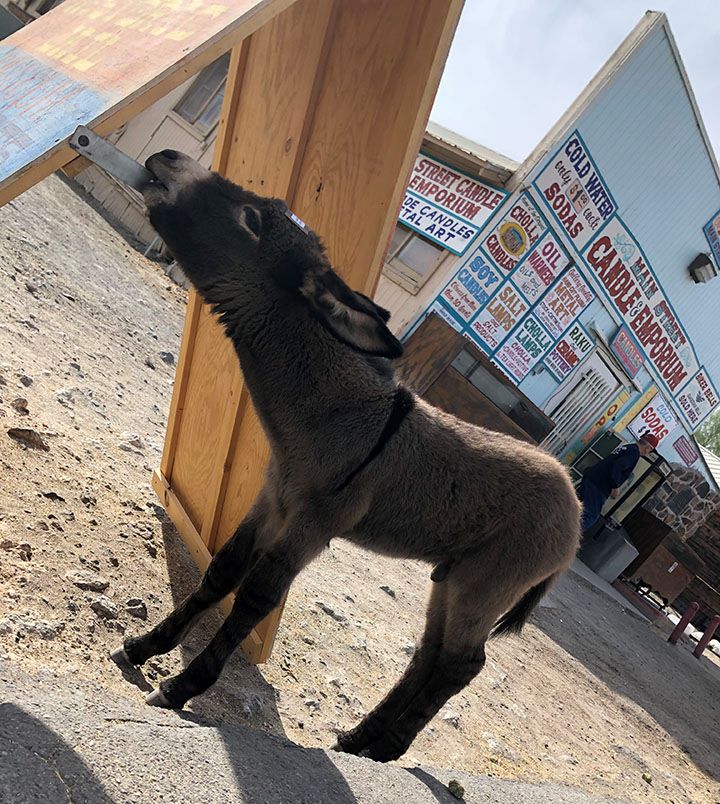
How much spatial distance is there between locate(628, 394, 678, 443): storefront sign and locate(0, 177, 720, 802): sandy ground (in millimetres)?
8837

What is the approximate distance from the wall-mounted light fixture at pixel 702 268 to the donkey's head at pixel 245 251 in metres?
14.1

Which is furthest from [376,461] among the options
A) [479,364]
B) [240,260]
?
[479,364]

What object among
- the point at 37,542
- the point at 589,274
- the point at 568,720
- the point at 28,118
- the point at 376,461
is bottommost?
the point at 37,542

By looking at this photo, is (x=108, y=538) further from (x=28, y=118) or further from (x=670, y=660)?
(x=670, y=660)

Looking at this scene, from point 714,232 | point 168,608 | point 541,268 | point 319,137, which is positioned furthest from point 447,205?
point 168,608

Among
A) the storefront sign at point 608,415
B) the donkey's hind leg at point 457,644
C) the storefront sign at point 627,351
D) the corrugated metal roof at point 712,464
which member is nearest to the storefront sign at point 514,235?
the storefront sign at point 627,351

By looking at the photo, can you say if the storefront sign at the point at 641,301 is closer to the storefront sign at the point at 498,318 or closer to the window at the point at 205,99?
the storefront sign at the point at 498,318

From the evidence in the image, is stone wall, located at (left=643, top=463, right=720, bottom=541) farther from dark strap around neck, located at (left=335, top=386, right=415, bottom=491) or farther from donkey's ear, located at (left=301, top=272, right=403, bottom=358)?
donkey's ear, located at (left=301, top=272, right=403, bottom=358)

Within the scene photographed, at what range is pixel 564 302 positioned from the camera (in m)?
13.4

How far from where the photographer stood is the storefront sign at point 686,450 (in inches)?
768

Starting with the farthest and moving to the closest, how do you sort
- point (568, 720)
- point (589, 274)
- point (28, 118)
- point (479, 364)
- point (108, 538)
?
point (589, 274)
point (479, 364)
point (568, 720)
point (108, 538)
point (28, 118)

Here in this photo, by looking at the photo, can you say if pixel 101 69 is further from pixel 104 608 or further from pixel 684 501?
pixel 684 501

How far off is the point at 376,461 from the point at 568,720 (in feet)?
11.5

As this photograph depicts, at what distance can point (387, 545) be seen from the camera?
3568 mm
